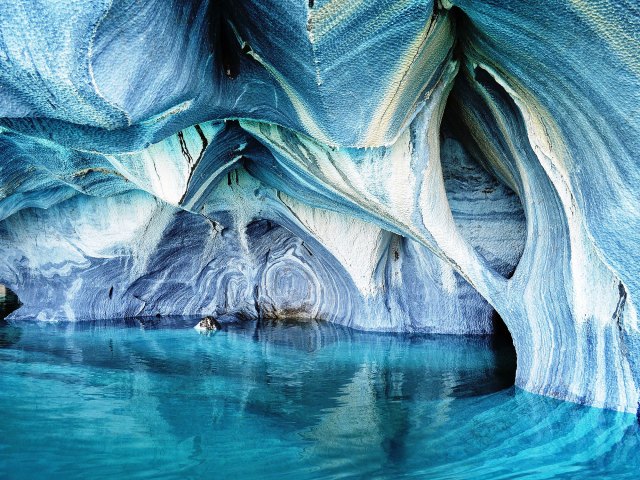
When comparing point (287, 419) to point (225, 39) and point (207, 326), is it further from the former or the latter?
point (207, 326)

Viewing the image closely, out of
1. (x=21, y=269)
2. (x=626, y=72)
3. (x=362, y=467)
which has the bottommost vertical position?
(x=362, y=467)

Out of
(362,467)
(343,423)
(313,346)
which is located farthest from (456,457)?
(313,346)

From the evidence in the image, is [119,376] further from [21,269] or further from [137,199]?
[21,269]

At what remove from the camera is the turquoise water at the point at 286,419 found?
2.62 metres

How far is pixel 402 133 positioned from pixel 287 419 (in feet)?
7.88

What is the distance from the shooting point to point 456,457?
9.14 feet

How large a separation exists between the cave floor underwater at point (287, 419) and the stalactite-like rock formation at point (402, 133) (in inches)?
30.0

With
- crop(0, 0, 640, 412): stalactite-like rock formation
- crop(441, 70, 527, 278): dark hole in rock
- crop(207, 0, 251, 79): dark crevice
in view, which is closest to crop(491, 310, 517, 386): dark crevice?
crop(0, 0, 640, 412): stalactite-like rock formation

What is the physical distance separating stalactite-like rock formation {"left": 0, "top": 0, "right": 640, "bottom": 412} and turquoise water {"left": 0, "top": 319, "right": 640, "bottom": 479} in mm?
743

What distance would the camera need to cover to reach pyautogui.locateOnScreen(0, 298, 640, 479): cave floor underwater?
2.62 m

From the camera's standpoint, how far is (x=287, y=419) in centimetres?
334

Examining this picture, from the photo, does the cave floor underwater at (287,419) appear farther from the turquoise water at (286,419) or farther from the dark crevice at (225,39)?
the dark crevice at (225,39)

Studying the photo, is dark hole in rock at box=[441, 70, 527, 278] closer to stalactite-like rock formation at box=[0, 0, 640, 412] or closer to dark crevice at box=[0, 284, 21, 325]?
stalactite-like rock formation at box=[0, 0, 640, 412]

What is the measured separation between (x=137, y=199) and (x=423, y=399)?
16.9ft
